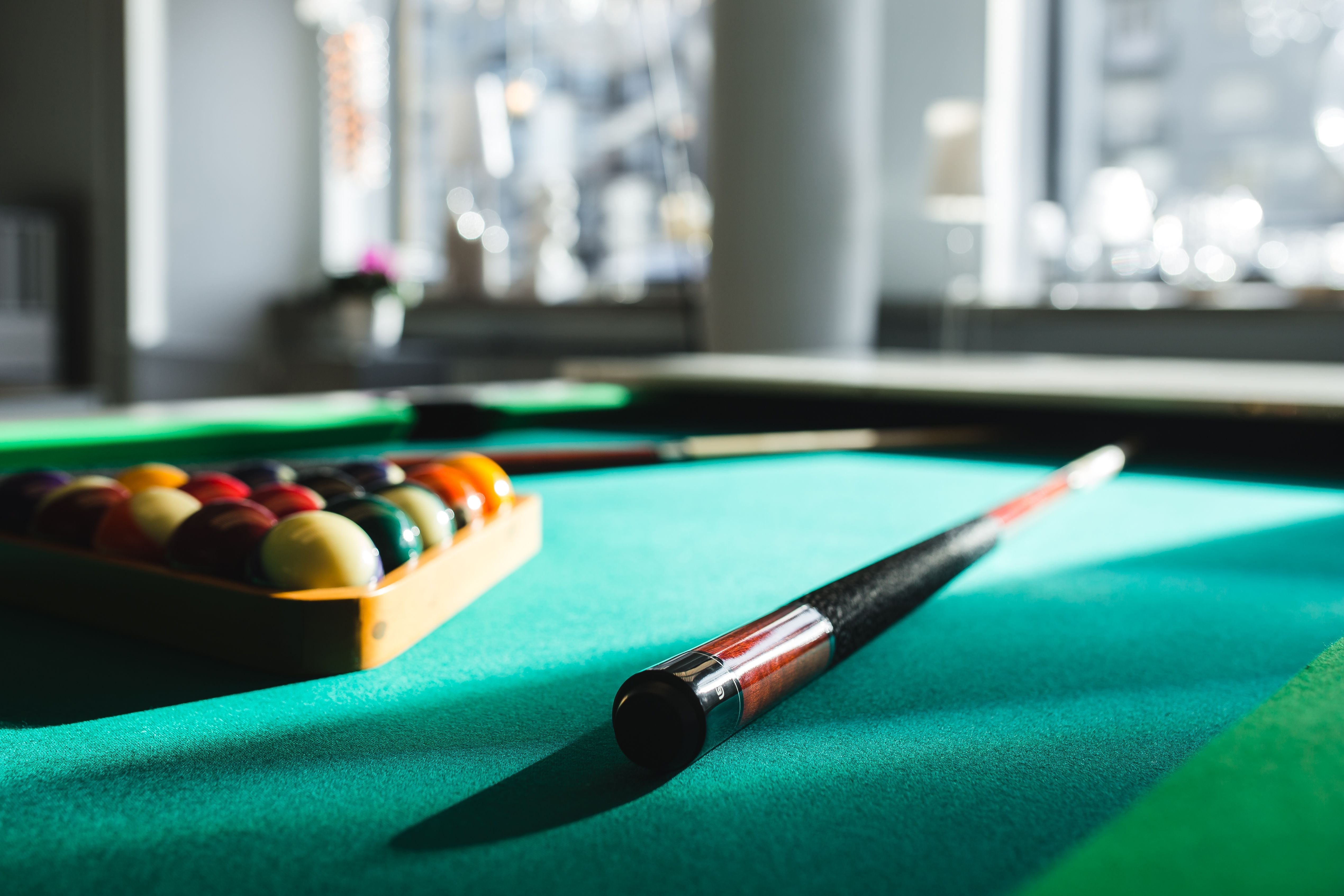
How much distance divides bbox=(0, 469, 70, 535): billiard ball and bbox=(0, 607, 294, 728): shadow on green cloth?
0.52 feet

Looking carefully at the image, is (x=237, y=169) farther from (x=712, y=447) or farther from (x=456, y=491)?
(x=456, y=491)

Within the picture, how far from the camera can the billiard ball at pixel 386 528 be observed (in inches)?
36.4

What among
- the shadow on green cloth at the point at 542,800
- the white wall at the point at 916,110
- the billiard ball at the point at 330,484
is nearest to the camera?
the shadow on green cloth at the point at 542,800

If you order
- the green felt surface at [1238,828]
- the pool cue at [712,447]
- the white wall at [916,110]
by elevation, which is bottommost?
the green felt surface at [1238,828]

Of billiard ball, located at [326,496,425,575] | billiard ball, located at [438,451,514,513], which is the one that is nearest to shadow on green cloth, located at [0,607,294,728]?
billiard ball, located at [326,496,425,575]

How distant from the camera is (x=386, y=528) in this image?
3.07 feet

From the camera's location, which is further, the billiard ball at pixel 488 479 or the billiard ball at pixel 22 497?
the billiard ball at pixel 488 479

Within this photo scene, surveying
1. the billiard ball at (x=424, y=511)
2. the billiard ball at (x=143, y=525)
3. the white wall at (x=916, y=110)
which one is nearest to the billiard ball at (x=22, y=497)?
the billiard ball at (x=143, y=525)

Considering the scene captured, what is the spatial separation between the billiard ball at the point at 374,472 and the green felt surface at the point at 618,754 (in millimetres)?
161

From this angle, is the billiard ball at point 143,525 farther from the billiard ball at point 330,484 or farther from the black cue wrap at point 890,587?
the black cue wrap at point 890,587

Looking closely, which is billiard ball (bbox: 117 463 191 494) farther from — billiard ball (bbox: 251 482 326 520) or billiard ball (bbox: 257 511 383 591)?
billiard ball (bbox: 257 511 383 591)

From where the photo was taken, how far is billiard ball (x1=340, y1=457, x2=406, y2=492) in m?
1.17

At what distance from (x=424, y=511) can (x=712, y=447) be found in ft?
3.46

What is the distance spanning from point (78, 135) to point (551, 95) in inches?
137
